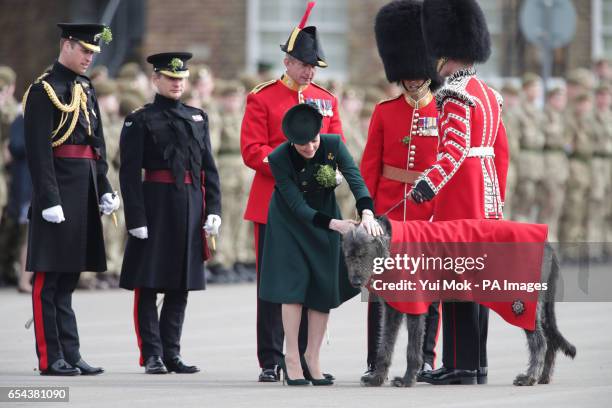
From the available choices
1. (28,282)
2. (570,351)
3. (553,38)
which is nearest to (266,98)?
(570,351)

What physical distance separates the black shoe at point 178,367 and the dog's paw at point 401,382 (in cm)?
157

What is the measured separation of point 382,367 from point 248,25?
15.7m

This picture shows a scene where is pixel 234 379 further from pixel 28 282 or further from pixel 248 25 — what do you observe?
pixel 248 25

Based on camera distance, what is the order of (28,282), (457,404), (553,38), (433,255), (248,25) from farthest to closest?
(248,25) < (553,38) < (28,282) < (433,255) < (457,404)

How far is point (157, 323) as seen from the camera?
11.2 m

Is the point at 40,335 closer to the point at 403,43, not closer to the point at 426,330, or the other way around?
the point at 426,330

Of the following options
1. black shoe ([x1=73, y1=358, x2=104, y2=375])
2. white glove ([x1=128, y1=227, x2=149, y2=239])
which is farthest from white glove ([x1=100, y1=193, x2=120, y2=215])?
black shoe ([x1=73, y1=358, x2=104, y2=375])

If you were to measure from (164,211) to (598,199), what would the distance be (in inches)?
464

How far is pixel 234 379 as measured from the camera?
10.8 metres

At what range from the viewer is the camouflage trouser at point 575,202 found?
71.8 feet

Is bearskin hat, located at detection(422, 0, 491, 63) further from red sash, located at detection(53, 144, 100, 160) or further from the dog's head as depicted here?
red sash, located at detection(53, 144, 100, 160)

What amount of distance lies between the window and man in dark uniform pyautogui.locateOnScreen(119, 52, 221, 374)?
1404cm

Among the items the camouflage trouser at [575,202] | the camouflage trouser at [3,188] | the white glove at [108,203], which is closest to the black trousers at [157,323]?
the white glove at [108,203]

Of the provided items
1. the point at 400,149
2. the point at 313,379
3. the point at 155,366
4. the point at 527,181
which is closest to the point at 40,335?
the point at 155,366
